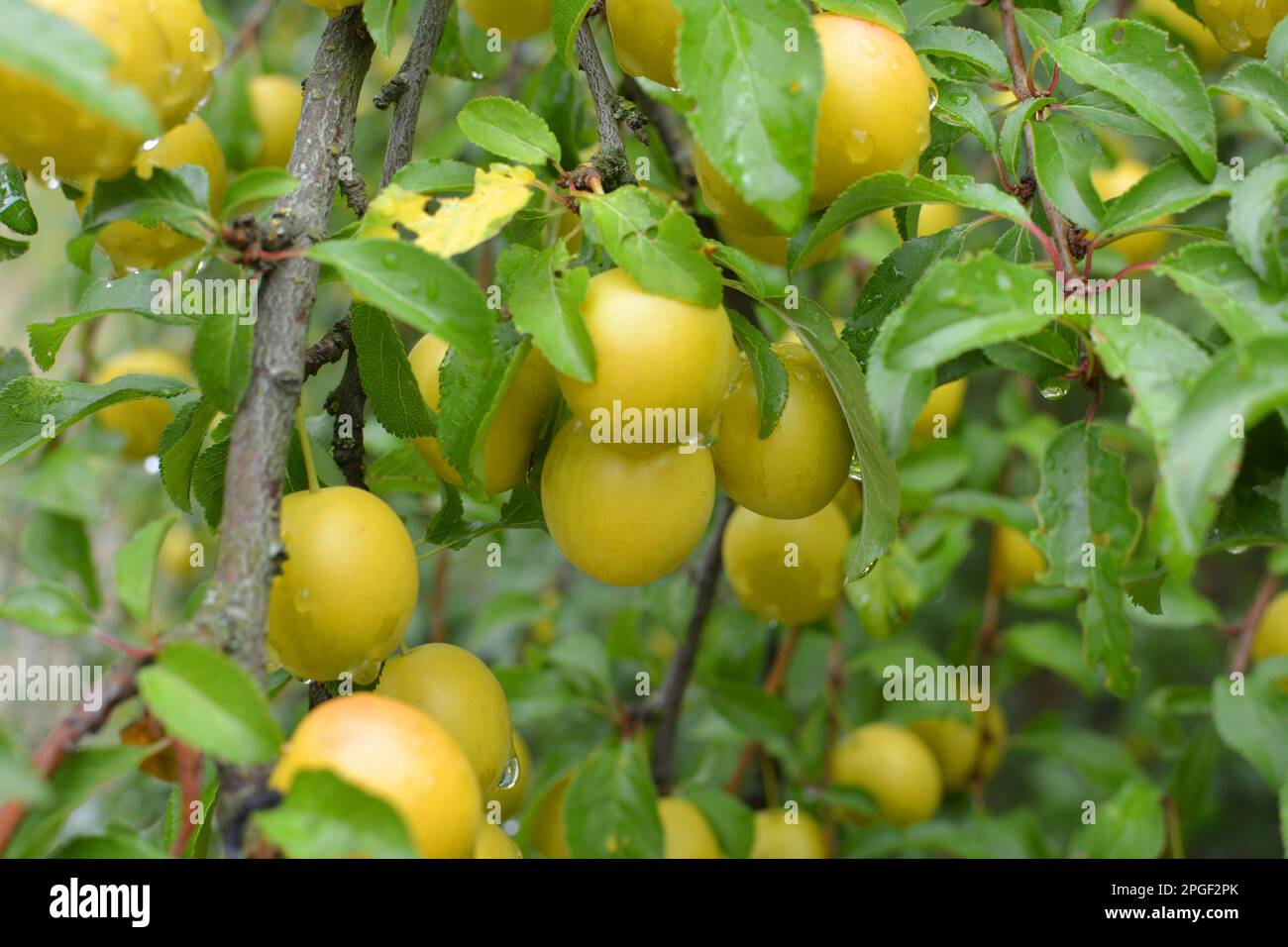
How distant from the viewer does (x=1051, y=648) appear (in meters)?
1.88

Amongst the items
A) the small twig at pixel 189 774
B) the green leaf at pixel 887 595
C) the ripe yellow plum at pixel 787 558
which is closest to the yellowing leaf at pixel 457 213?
the small twig at pixel 189 774

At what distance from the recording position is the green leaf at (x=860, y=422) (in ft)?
2.86

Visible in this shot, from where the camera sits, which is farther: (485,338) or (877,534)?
(877,534)

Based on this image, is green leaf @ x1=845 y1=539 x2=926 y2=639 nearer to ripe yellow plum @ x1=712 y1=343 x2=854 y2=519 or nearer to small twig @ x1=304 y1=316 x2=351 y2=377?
ripe yellow plum @ x1=712 y1=343 x2=854 y2=519

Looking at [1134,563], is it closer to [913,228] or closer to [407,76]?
[913,228]

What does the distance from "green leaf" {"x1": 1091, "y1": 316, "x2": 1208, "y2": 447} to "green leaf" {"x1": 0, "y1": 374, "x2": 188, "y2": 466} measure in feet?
2.30

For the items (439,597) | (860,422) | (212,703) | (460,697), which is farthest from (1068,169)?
(439,597)

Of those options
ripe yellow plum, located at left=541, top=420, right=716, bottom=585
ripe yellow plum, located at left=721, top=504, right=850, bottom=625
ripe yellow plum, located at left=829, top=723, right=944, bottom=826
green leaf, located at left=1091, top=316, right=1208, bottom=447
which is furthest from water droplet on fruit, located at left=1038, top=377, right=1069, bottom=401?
Result: ripe yellow plum, located at left=829, top=723, right=944, bottom=826

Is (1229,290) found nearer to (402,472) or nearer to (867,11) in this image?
(867,11)

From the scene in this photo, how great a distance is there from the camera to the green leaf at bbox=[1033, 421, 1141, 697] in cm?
80

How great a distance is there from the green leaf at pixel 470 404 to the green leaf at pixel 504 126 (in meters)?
0.15
